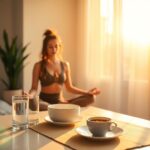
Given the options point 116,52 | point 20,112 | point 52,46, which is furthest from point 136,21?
point 20,112

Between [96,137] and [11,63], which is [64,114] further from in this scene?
[11,63]

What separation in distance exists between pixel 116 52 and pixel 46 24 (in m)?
1.11

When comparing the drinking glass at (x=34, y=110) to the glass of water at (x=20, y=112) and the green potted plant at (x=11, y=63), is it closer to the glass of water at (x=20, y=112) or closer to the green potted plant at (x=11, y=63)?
the glass of water at (x=20, y=112)

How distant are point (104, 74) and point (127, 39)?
60 cm

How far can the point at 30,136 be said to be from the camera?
1441 millimetres

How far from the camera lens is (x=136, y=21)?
3.60 metres

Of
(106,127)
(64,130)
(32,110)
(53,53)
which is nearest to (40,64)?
(53,53)

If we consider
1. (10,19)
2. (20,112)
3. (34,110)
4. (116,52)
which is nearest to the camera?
(20,112)

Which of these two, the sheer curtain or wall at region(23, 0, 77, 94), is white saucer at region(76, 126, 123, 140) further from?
wall at region(23, 0, 77, 94)

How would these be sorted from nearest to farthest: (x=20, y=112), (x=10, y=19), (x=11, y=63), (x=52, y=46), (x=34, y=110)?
(x=20, y=112)
(x=34, y=110)
(x=52, y=46)
(x=11, y=63)
(x=10, y=19)

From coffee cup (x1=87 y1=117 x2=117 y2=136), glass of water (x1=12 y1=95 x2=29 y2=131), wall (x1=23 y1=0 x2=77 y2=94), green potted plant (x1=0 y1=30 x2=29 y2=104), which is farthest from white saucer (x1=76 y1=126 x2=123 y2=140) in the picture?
wall (x1=23 y1=0 x2=77 y2=94)

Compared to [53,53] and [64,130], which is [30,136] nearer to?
[64,130]

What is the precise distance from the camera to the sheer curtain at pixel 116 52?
3.58 metres

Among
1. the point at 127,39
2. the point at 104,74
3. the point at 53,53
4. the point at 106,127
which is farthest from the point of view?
the point at 104,74
